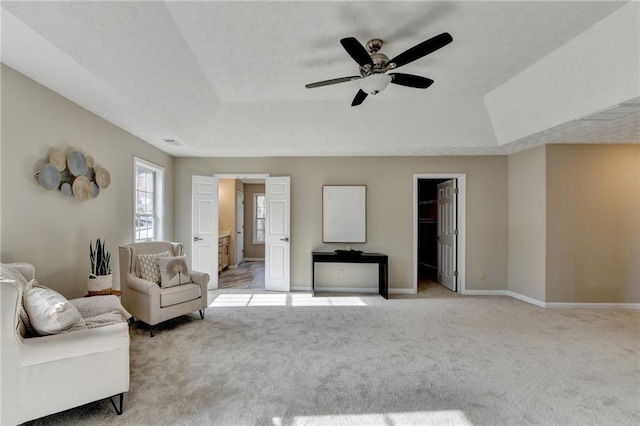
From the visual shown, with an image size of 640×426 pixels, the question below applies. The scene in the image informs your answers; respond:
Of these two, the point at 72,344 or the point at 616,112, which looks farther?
the point at 616,112

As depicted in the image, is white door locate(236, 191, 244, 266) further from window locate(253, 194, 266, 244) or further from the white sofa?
the white sofa

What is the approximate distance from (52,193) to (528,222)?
6296mm

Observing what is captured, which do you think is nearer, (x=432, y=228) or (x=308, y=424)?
(x=308, y=424)

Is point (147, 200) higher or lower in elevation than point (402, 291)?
higher

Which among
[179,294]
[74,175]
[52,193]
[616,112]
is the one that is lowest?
[179,294]

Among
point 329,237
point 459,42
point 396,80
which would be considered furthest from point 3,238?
point 459,42

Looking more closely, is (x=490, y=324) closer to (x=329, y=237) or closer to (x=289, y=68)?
(x=329, y=237)

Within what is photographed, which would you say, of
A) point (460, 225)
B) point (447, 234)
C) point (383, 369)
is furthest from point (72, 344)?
point (447, 234)

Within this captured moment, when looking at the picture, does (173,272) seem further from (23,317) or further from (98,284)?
(23,317)

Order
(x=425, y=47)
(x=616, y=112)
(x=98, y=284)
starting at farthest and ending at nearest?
1. (x=616, y=112)
2. (x=98, y=284)
3. (x=425, y=47)

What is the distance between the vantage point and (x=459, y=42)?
259cm

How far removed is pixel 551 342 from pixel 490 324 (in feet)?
2.00

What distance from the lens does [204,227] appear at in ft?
16.6

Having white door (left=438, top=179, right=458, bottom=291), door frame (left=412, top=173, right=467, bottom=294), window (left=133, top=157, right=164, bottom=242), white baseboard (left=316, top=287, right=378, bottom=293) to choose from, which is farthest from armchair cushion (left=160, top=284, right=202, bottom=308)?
white door (left=438, top=179, right=458, bottom=291)
